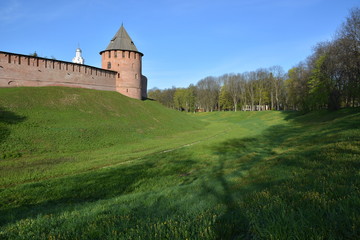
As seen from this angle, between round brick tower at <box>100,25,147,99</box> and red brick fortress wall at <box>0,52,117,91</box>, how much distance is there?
5.31 ft

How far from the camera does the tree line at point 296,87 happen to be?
84.3 ft

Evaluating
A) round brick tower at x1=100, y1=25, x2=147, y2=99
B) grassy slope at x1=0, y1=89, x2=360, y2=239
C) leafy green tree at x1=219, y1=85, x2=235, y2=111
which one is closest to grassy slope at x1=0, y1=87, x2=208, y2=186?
grassy slope at x1=0, y1=89, x2=360, y2=239

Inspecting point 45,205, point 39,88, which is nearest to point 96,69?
point 39,88

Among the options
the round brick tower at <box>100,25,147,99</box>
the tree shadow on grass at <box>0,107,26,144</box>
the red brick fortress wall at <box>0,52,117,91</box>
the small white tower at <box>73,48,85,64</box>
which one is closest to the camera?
the tree shadow on grass at <box>0,107,26,144</box>

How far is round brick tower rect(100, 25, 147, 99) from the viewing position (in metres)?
37.1

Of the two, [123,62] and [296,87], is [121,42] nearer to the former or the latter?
[123,62]

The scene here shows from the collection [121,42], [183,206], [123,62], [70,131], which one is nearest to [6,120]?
[70,131]

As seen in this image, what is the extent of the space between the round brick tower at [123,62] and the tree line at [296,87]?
31220 millimetres

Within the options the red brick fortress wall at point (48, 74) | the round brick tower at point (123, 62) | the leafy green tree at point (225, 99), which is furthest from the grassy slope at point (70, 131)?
the leafy green tree at point (225, 99)

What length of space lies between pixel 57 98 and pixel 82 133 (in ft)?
32.8

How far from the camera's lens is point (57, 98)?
2445 centimetres

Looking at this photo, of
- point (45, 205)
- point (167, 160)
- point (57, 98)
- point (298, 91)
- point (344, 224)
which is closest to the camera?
point (344, 224)

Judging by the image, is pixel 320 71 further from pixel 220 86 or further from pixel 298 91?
pixel 220 86

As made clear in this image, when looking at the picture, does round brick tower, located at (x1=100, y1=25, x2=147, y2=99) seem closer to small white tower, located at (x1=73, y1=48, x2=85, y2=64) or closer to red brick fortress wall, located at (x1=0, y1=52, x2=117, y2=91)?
red brick fortress wall, located at (x1=0, y1=52, x2=117, y2=91)
